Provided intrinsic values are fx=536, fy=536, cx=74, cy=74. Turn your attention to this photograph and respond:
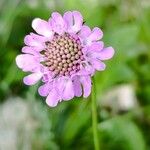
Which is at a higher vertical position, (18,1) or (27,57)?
(18,1)

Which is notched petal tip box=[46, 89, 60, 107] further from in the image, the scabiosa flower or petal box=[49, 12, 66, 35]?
petal box=[49, 12, 66, 35]

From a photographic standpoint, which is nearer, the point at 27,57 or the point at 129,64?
the point at 27,57

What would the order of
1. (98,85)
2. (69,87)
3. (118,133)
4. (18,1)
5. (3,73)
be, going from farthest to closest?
(18,1)
(3,73)
(98,85)
(118,133)
(69,87)

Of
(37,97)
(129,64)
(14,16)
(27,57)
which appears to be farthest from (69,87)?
(14,16)

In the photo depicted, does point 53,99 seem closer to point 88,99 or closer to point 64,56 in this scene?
point 64,56

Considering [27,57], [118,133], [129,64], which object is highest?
[129,64]

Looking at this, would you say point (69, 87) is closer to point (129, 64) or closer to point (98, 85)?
point (98, 85)

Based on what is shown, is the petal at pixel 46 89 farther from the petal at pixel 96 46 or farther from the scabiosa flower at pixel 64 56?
the petal at pixel 96 46

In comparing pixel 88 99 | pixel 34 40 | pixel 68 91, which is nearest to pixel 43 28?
pixel 34 40

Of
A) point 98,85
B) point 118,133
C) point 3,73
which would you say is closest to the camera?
point 118,133
